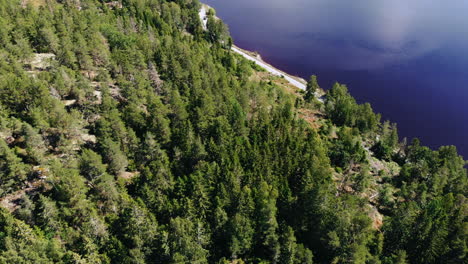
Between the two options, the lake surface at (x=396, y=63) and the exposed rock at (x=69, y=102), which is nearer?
the exposed rock at (x=69, y=102)

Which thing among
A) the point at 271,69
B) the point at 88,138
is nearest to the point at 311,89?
the point at 271,69

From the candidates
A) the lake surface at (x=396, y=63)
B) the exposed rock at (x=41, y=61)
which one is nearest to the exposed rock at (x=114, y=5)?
the lake surface at (x=396, y=63)

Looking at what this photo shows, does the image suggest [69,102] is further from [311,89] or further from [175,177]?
[311,89]

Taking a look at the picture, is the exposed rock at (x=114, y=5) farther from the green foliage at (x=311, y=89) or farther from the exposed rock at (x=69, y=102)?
the green foliage at (x=311, y=89)

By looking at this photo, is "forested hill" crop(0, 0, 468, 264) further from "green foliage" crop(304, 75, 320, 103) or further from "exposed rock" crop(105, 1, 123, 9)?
"exposed rock" crop(105, 1, 123, 9)

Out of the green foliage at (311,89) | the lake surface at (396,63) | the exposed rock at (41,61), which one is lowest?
the exposed rock at (41,61)

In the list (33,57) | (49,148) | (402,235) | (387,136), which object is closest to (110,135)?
(49,148)

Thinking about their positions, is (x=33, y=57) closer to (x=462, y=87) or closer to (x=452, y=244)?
(x=452, y=244)
